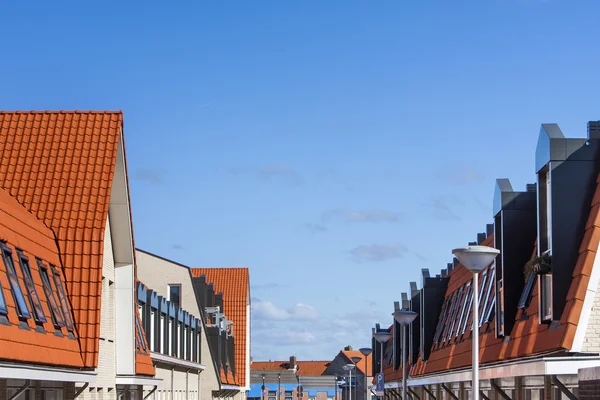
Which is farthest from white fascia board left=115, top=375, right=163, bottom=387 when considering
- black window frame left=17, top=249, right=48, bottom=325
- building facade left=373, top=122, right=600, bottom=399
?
building facade left=373, top=122, right=600, bottom=399

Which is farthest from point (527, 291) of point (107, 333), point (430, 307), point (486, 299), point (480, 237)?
point (430, 307)

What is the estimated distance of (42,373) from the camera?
55.9ft

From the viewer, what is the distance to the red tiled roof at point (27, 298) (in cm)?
1666

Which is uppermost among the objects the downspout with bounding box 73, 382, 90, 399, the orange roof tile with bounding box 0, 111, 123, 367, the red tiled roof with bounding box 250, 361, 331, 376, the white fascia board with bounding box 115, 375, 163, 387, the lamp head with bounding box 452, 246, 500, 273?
the red tiled roof with bounding box 250, 361, 331, 376

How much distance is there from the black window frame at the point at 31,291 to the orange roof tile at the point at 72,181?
263 centimetres

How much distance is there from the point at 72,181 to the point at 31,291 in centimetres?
459

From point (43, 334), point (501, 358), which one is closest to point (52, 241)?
point (43, 334)

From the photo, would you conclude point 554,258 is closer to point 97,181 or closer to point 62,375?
point 62,375

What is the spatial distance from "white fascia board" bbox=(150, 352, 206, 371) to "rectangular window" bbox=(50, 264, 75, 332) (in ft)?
44.4

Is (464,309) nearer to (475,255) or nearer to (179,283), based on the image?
(475,255)

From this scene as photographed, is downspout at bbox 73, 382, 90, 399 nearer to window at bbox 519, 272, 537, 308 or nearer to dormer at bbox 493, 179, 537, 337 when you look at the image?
dormer at bbox 493, 179, 537, 337

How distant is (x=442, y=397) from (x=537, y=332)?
18.2m

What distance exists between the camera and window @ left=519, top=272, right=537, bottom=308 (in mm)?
20953

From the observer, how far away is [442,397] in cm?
3662
